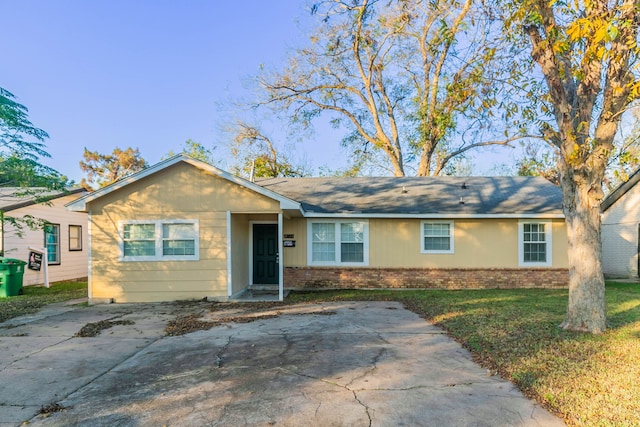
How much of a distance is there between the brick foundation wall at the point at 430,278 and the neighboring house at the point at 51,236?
888 centimetres

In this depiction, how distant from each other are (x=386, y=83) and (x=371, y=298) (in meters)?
18.5

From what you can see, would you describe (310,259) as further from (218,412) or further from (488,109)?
(218,412)

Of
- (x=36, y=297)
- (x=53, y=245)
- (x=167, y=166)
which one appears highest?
(x=167, y=166)

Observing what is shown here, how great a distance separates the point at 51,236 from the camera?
15289 mm

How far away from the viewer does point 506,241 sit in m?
12.9

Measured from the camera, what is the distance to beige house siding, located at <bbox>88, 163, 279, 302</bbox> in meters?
10.5

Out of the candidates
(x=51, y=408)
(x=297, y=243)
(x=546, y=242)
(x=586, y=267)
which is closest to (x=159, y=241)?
(x=297, y=243)

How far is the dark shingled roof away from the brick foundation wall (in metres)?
1.95

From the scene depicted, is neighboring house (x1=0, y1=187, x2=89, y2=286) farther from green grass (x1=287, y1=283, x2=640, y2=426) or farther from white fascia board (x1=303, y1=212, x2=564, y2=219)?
green grass (x1=287, y1=283, x2=640, y2=426)

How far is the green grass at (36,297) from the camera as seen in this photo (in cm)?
938

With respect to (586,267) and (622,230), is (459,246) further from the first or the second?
(622,230)

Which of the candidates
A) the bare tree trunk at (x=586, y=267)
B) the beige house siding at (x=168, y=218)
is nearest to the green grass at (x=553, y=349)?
the bare tree trunk at (x=586, y=267)

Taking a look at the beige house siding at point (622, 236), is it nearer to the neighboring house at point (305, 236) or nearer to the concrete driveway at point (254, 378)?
the neighboring house at point (305, 236)

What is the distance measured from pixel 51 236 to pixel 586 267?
57.3 ft
